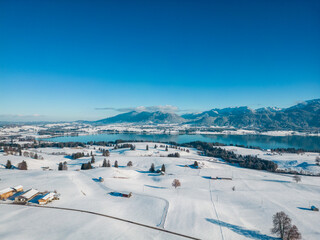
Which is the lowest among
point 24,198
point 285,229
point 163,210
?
point 163,210

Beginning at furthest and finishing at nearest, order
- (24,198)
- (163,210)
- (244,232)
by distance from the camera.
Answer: (24,198)
(163,210)
(244,232)

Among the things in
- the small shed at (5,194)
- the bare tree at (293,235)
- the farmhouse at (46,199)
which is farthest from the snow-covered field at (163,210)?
the small shed at (5,194)

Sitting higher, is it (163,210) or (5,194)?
(5,194)

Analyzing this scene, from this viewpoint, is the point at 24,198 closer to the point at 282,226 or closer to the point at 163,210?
the point at 163,210

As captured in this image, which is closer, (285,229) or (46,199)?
(285,229)

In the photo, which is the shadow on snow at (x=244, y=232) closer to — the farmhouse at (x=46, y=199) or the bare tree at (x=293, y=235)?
the bare tree at (x=293, y=235)

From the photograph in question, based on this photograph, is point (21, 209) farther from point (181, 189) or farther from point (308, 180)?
point (308, 180)

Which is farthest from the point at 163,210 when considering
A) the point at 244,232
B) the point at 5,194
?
the point at 5,194

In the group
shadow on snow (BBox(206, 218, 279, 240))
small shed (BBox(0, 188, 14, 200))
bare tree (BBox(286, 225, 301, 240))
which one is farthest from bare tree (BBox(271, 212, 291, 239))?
small shed (BBox(0, 188, 14, 200))

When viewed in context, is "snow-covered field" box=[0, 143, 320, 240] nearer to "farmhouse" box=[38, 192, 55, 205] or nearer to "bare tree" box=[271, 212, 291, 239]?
"bare tree" box=[271, 212, 291, 239]

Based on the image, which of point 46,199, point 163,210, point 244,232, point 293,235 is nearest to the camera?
A: point 293,235
